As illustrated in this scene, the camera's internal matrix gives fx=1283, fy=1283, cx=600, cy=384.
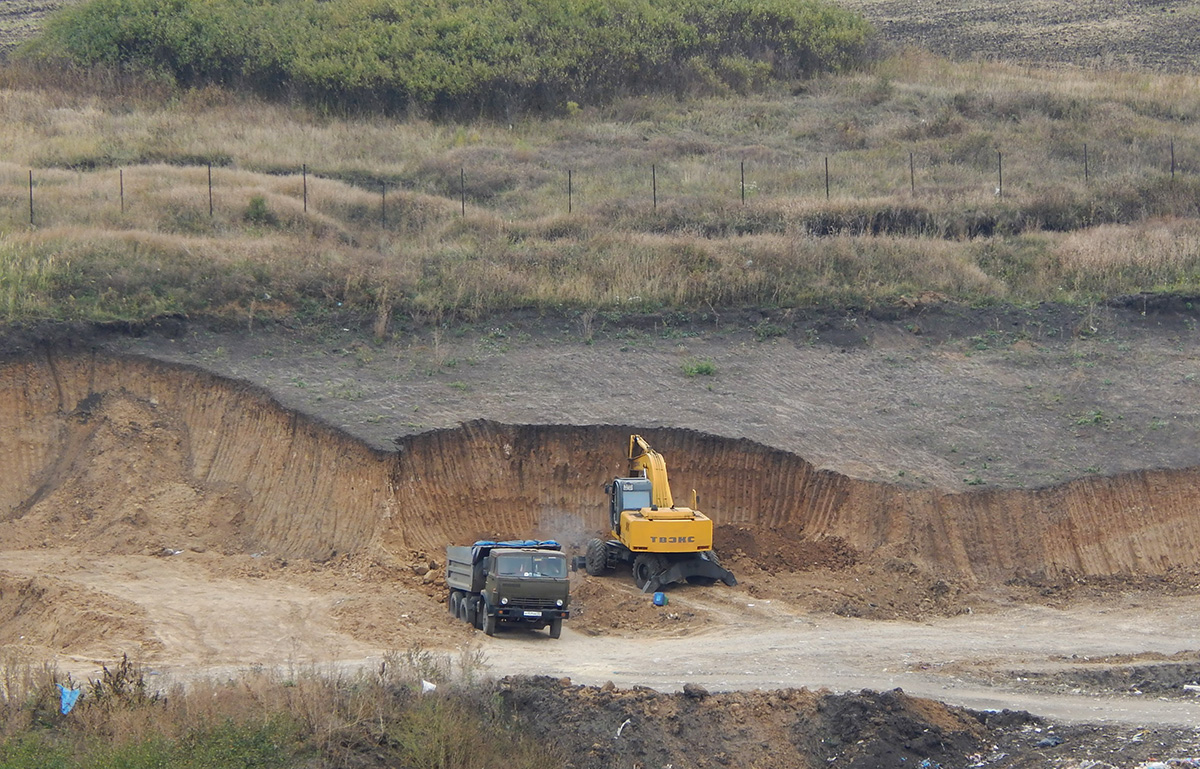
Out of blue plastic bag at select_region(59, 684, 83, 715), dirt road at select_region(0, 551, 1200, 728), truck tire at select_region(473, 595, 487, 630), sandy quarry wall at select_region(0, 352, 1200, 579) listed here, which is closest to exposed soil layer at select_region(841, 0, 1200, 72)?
A: sandy quarry wall at select_region(0, 352, 1200, 579)

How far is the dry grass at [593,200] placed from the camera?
31875 millimetres

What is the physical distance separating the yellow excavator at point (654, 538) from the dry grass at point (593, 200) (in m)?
8.50

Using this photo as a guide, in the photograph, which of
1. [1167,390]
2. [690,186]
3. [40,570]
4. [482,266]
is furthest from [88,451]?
[1167,390]

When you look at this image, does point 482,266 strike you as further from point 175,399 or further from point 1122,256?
point 1122,256

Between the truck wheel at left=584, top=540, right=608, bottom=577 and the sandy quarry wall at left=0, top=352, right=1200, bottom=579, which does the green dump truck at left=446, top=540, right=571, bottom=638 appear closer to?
the truck wheel at left=584, top=540, right=608, bottom=577

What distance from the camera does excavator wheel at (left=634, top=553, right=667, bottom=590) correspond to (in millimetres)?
24234

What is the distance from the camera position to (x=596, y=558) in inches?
982

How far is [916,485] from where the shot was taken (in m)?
26.7

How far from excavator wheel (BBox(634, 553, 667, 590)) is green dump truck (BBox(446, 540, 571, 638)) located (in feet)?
8.40

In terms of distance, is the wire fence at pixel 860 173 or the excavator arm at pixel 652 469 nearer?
the excavator arm at pixel 652 469

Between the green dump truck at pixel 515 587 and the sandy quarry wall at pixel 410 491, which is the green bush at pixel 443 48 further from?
the green dump truck at pixel 515 587

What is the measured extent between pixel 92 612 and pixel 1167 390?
23808 millimetres

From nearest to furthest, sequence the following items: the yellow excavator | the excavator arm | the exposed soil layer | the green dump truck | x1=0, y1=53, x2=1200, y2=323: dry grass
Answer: the green dump truck < the yellow excavator < the excavator arm < x1=0, y1=53, x2=1200, y2=323: dry grass < the exposed soil layer

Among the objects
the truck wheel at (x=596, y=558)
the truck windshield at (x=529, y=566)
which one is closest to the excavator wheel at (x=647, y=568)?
the truck wheel at (x=596, y=558)
